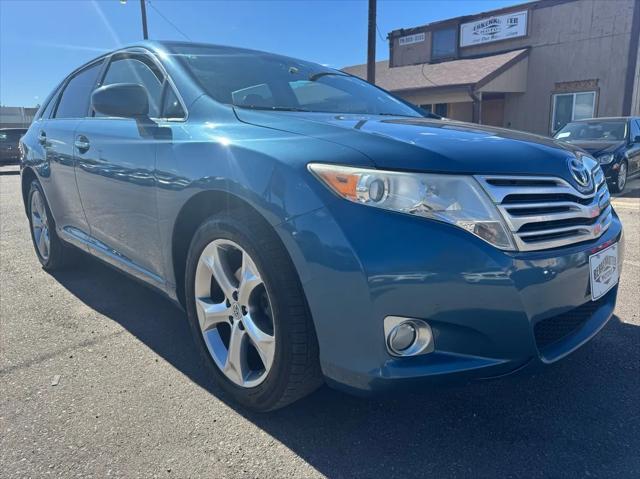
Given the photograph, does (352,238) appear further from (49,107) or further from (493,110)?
(493,110)

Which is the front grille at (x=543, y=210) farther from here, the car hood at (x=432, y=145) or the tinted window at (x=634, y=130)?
the tinted window at (x=634, y=130)

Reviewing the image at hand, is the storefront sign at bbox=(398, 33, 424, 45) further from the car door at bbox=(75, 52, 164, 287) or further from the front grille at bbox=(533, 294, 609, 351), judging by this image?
the front grille at bbox=(533, 294, 609, 351)

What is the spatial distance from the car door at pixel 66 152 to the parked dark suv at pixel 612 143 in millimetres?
7999

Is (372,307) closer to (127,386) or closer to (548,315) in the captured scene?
(548,315)

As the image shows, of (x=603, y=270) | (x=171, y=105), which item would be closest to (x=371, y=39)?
(x=171, y=105)

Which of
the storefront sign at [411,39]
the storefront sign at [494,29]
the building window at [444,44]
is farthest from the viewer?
the storefront sign at [411,39]

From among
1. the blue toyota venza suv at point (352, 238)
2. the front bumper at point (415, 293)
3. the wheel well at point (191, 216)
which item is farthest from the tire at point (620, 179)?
the wheel well at point (191, 216)

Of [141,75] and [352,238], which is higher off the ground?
[141,75]

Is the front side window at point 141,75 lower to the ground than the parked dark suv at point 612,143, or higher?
higher

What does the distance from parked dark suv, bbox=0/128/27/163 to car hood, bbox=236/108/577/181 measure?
65.2 feet

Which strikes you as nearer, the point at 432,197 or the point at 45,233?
the point at 432,197

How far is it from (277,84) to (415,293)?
182 cm

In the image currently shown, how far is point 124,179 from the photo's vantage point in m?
2.72

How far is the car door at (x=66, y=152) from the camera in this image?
11.3ft
